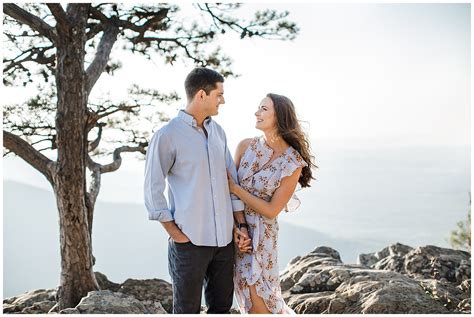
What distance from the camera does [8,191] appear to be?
770 inches

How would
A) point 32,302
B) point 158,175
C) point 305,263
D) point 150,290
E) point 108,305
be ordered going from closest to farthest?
point 158,175, point 108,305, point 305,263, point 32,302, point 150,290

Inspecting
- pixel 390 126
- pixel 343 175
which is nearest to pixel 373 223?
Answer: pixel 343 175

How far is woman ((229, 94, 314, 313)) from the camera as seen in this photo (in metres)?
2.50

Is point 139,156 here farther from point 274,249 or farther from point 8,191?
point 8,191

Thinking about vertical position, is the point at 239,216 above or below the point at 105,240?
above

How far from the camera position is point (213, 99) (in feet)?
7.95

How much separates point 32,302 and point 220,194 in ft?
9.46

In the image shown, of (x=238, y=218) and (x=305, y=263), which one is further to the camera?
(x=305, y=263)

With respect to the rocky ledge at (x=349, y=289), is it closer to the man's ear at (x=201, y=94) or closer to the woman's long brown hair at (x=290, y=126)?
the woman's long brown hair at (x=290, y=126)

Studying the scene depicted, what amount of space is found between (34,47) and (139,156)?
143cm

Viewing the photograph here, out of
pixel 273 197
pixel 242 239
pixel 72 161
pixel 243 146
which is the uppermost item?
pixel 72 161

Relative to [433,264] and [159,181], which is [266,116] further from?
[433,264]

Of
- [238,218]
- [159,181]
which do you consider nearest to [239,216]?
[238,218]

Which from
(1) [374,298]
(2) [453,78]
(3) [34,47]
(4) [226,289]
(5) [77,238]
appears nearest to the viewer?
(4) [226,289]
